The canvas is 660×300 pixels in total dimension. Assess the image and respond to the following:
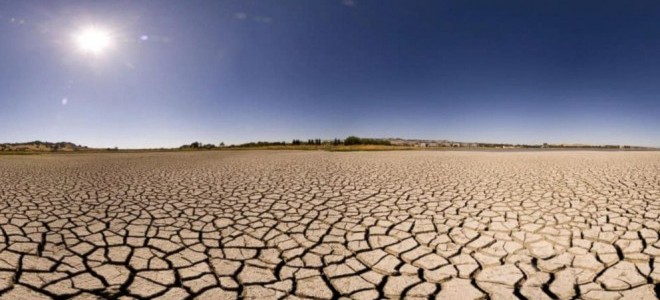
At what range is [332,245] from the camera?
2.99m

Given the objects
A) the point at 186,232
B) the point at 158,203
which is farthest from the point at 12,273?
the point at 158,203

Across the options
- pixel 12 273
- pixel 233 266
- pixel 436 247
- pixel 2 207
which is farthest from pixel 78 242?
pixel 436 247

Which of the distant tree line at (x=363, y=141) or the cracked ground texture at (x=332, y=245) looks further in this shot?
the distant tree line at (x=363, y=141)

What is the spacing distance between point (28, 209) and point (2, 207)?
0.48 metres

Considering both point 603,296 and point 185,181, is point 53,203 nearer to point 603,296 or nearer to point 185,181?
point 185,181

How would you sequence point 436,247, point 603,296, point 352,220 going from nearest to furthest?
point 603,296 < point 436,247 < point 352,220

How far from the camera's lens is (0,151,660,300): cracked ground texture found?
2.16 m

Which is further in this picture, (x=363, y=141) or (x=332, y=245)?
(x=363, y=141)

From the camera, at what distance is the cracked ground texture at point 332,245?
216 centimetres

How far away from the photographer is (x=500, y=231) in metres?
3.34

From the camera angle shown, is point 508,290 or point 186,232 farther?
point 186,232

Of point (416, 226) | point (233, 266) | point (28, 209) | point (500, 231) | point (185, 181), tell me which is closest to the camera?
point (233, 266)

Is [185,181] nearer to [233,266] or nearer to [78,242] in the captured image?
[78,242]

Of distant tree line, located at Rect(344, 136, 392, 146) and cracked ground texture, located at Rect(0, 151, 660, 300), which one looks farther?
distant tree line, located at Rect(344, 136, 392, 146)
